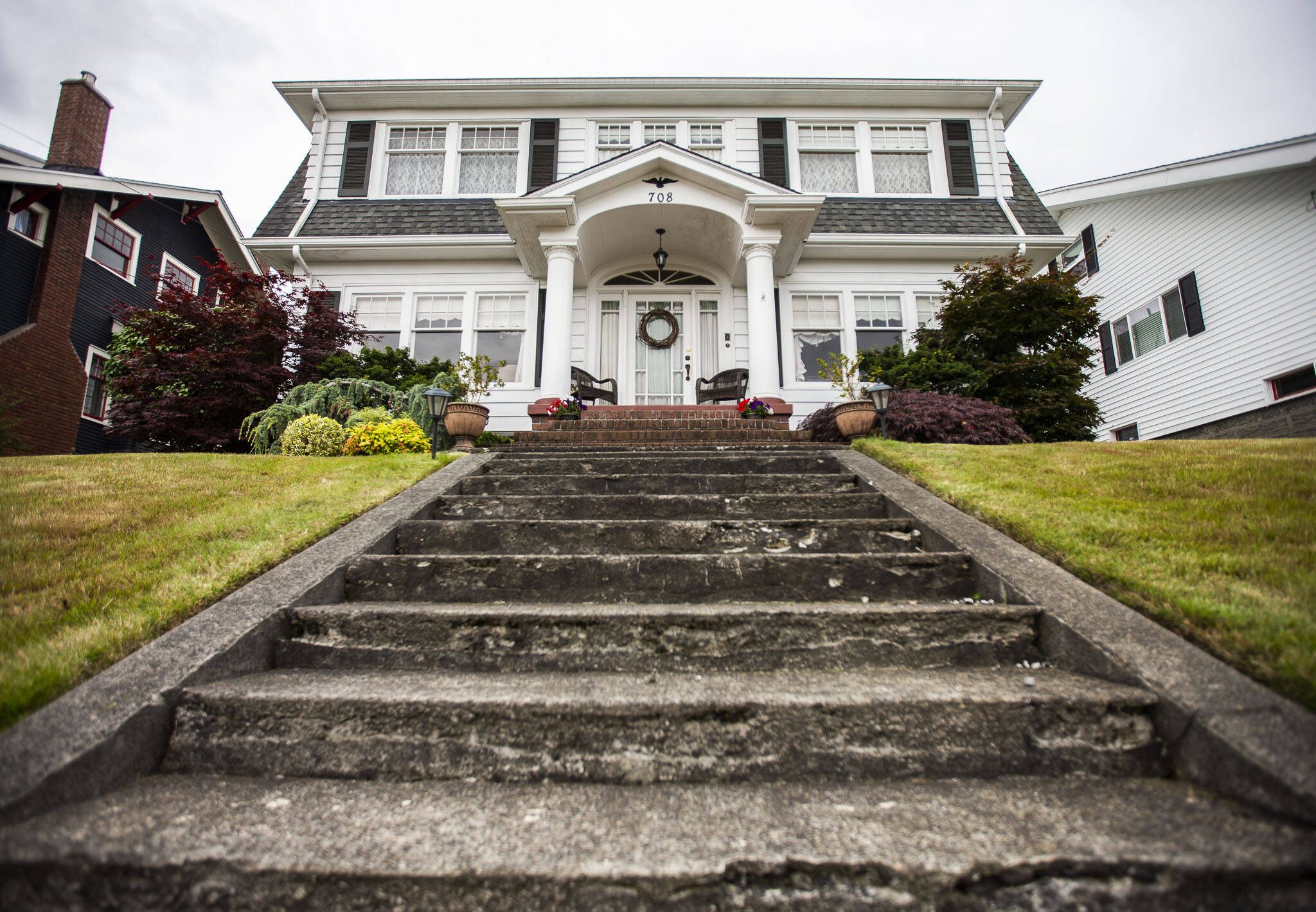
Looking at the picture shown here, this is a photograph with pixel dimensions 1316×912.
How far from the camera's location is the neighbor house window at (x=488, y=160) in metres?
10.9

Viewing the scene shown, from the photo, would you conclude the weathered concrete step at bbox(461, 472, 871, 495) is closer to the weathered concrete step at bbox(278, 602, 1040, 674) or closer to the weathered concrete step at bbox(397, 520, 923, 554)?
the weathered concrete step at bbox(397, 520, 923, 554)

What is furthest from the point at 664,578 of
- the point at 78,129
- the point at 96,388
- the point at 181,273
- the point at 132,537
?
the point at 78,129

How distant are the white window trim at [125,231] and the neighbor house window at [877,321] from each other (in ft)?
47.9

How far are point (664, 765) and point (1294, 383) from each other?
12.3 m

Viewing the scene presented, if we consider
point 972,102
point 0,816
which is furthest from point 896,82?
point 0,816

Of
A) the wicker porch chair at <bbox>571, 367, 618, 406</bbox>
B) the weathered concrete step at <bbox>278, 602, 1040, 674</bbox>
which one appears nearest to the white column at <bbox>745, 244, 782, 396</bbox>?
the wicker porch chair at <bbox>571, 367, 618, 406</bbox>

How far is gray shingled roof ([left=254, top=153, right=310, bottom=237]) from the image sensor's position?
10.1 meters

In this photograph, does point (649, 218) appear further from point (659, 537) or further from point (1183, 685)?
point (1183, 685)

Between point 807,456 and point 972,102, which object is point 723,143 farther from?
A: point 807,456

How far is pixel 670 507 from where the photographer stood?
3695mm

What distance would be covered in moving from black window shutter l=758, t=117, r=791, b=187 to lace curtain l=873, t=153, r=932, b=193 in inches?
67.9

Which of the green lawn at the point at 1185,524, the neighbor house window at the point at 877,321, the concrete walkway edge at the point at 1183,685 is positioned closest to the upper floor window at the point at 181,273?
the neighbor house window at the point at 877,321

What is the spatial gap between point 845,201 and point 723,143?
2522mm

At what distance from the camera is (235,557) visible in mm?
2920
